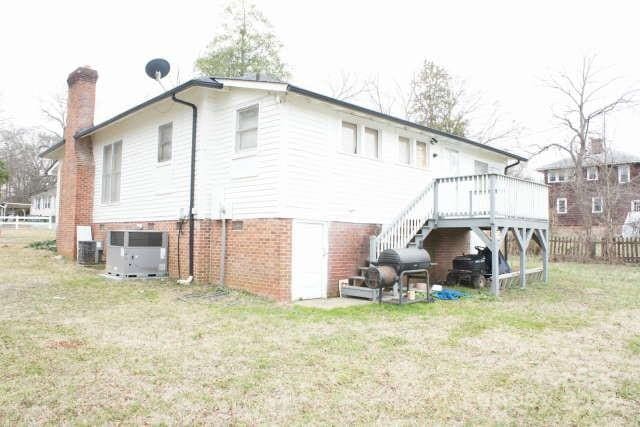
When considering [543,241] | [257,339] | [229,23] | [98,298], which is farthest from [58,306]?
[229,23]

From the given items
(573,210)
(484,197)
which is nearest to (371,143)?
(484,197)

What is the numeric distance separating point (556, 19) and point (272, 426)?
1587 centimetres

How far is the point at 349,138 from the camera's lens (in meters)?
11.8

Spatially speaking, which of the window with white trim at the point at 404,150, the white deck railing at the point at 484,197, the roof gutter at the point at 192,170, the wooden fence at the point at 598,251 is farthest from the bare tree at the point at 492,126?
the roof gutter at the point at 192,170

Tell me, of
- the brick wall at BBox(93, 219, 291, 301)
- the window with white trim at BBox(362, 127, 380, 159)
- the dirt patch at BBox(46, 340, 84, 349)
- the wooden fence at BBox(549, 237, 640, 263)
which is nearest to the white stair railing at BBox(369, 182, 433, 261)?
the window with white trim at BBox(362, 127, 380, 159)

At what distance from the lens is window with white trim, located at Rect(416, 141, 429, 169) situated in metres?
14.0

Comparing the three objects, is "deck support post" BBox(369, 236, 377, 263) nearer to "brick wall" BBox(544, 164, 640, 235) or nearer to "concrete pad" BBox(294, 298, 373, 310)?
"concrete pad" BBox(294, 298, 373, 310)

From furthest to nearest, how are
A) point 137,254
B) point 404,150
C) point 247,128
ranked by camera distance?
point 404,150, point 137,254, point 247,128

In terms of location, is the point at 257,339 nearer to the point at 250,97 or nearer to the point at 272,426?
the point at 272,426

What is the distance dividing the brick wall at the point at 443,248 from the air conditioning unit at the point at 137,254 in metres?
7.80

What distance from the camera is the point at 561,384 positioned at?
4973 millimetres

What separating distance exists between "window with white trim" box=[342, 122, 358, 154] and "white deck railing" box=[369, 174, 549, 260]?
6.28ft

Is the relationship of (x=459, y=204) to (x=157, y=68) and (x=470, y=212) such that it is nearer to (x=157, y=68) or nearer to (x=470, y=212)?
(x=470, y=212)

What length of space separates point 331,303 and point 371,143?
4.50 meters
